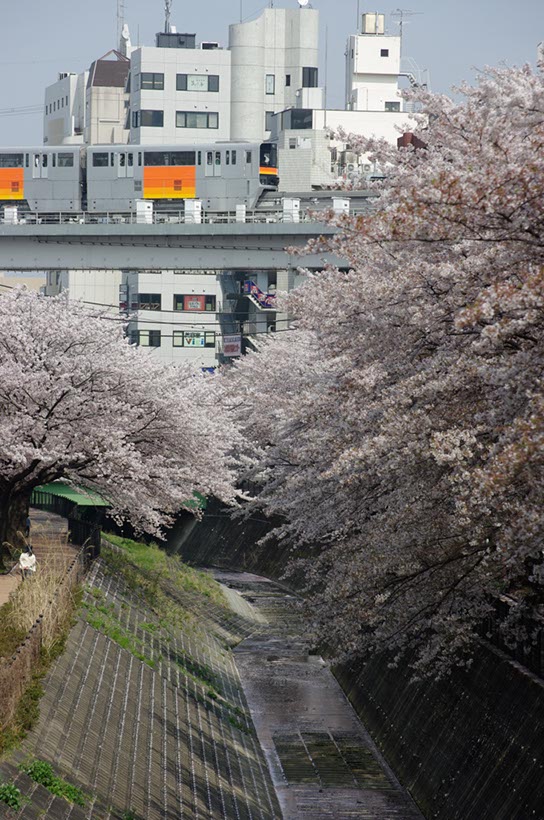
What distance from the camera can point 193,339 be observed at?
102 meters

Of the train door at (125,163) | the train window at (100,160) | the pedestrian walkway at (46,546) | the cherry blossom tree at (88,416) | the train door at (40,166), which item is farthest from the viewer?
the train window at (100,160)

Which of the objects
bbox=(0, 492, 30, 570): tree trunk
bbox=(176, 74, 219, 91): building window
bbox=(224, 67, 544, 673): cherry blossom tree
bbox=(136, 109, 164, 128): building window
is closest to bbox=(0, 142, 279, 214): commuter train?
bbox=(136, 109, 164, 128): building window

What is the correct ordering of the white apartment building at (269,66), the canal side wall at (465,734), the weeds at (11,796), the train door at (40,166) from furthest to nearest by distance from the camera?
1. the white apartment building at (269,66)
2. the train door at (40,166)
3. the canal side wall at (465,734)
4. the weeds at (11,796)

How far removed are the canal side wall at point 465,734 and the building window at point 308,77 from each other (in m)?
117

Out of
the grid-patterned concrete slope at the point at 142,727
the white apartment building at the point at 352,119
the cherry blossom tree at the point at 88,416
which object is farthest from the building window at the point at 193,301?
the grid-patterned concrete slope at the point at 142,727

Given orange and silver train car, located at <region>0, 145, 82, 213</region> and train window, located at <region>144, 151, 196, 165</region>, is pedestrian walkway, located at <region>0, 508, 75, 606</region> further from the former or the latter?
train window, located at <region>144, 151, 196, 165</region>

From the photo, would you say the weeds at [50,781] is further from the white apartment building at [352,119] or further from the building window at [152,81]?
the building window at [152,81]

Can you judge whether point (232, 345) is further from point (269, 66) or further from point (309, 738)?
point (269, 66)

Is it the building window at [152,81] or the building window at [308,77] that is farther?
the building window at [308,77]

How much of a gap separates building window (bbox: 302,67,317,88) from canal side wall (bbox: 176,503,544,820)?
383 feet

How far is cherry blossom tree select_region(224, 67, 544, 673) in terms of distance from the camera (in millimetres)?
12515

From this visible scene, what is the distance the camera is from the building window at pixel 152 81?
127875 mm

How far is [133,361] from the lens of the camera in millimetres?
32438

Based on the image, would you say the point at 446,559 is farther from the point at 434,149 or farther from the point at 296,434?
the point at 296,434
